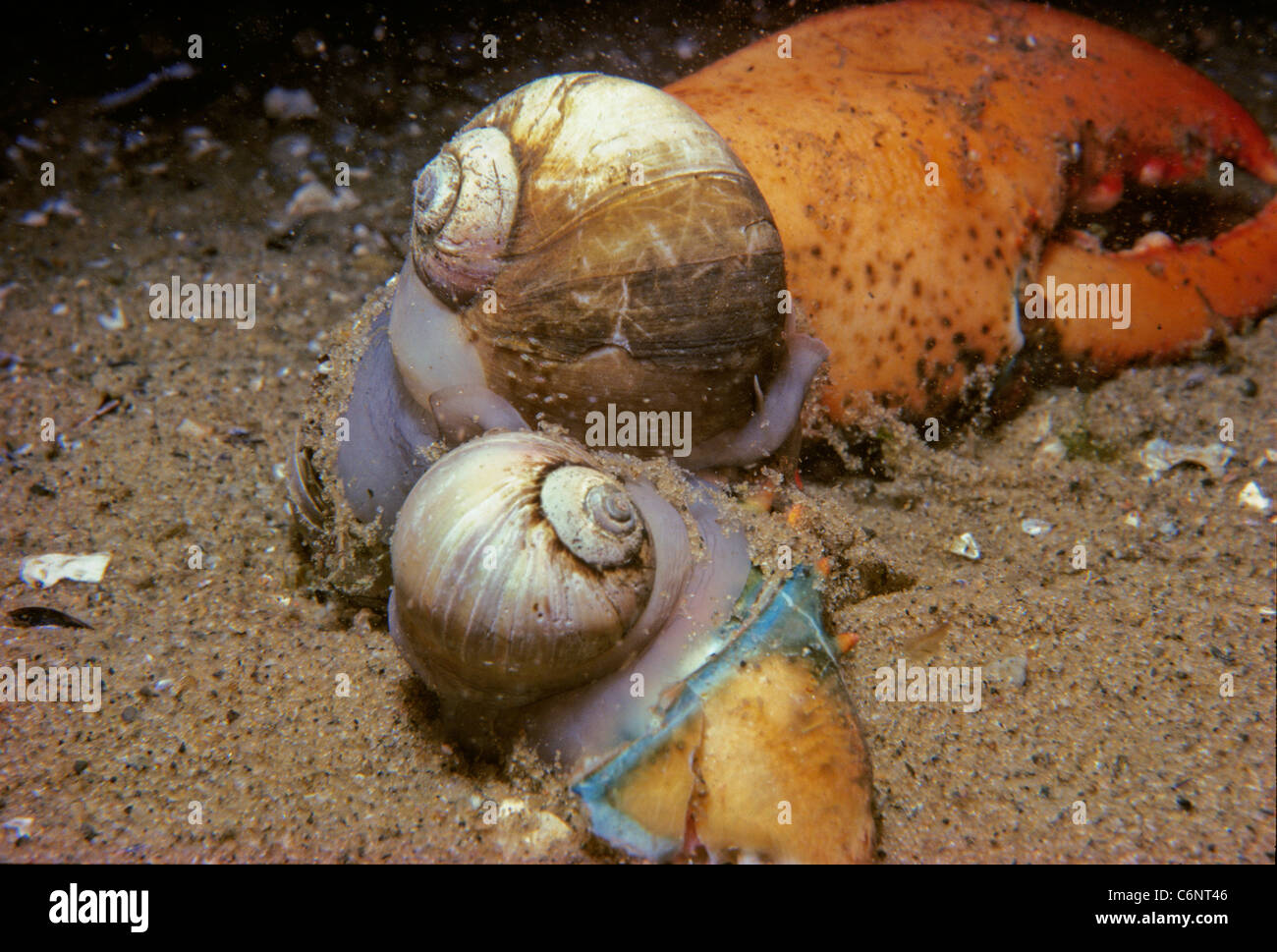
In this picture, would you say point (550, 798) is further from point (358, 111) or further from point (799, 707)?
point (358, 111)

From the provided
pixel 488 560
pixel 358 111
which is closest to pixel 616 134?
pixel 488 560

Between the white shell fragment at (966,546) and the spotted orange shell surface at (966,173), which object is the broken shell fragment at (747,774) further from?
the spotted orange shell surface at (966,173)

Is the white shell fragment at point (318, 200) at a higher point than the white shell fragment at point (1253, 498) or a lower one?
higher

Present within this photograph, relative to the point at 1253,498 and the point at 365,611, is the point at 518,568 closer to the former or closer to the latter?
the point at 365,611

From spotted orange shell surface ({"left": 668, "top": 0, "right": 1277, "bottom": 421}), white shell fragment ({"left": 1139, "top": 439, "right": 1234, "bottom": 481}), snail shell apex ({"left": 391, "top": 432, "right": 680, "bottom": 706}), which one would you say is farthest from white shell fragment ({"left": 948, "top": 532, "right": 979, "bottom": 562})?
snail shell apex ({"left": 391, "top": 432, "right": 680, "bottom": 706})

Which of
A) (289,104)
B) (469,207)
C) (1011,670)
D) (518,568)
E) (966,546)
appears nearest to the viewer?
(518,568)

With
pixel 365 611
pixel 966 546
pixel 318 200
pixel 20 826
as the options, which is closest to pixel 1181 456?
pixel 966 546

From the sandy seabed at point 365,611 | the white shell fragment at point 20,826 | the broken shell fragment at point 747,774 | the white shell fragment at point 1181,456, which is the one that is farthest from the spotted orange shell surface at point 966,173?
the white shell fragment at point 20,826
